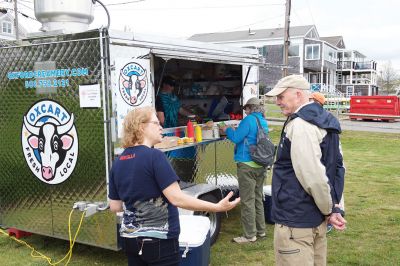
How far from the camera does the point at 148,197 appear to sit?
8.16ft

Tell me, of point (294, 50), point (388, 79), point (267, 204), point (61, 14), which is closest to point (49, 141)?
point (61, 14)

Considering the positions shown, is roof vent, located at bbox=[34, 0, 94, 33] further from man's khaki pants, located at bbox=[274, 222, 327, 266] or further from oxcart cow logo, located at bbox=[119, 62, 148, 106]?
man's khaki pants, located at bbox=[274, 222, 327, 266]

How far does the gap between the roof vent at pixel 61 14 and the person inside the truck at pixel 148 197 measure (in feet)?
7.75

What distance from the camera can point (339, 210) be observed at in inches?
115

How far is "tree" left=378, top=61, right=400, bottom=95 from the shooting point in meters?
71.8

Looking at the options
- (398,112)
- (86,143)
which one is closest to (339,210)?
(86,143)

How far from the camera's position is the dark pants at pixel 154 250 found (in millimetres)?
2527

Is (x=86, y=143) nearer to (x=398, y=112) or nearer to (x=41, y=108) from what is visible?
(x=41, y=108)

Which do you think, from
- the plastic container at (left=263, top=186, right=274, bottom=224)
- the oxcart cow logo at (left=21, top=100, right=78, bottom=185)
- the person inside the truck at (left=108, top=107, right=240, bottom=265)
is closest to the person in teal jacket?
the plastic container at (left=263, top=186, right=274, bottom=224)

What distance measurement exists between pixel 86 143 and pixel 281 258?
2.26 m

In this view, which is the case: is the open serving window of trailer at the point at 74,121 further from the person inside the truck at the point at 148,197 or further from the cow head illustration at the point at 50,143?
the person inside the truck at the point at 148,197

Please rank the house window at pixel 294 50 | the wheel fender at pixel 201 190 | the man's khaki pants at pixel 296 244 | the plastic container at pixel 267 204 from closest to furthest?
the man's khaki pants at pixel 296 244 < the wheel fender at pixel 201 190 < the plastic container at pixel 267 204 < the house window at pixel 294 50

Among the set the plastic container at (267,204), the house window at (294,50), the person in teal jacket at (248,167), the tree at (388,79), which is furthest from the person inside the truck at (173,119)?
the tree at (388,79)

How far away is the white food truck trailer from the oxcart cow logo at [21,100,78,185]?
0.01 meters
